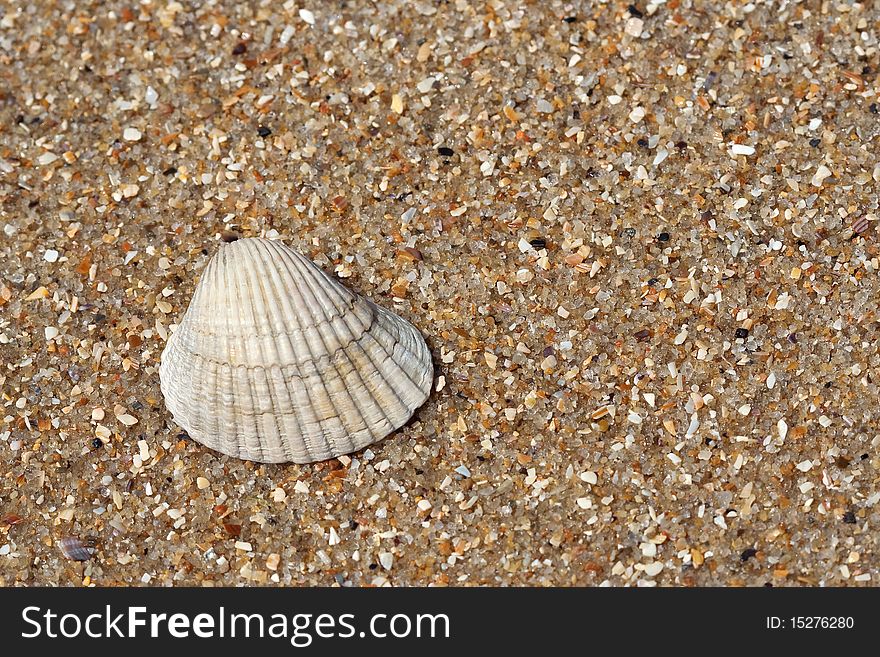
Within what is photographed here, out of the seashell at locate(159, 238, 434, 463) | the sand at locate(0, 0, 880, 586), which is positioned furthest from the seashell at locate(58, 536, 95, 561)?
the seashell at locate(159, 238, 434, 463)

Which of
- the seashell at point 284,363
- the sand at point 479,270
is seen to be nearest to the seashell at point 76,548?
the sand at point 479,270

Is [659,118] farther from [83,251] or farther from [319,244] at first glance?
[83,251]

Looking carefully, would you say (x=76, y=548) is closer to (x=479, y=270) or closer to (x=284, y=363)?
(x=284, y=363)

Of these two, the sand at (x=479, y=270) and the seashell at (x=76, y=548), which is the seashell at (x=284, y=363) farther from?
the seashell at (x=76, y=548)

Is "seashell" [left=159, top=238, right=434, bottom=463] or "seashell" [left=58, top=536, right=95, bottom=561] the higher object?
"seashell" [left=159, top=238, right=434, bottom=463]

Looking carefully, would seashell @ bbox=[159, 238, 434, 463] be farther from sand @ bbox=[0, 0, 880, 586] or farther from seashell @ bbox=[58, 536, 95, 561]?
seashell @ bbox=[58, 536, 95, 561]
